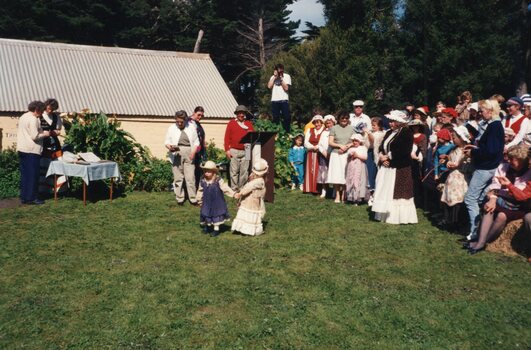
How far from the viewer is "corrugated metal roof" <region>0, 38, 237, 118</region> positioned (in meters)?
17.1

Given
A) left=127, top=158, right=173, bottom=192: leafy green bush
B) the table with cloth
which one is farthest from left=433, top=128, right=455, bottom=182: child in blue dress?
the table with cloth

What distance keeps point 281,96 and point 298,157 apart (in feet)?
5.84

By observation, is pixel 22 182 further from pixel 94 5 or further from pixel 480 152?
pixel 94 5

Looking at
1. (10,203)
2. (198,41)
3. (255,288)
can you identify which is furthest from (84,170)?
(198,41)

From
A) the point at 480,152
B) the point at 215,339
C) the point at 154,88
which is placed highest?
the point at 154,88

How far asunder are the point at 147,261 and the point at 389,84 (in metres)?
18.9

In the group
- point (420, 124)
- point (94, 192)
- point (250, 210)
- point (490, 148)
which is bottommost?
point (94, 192)

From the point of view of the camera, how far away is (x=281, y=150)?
13.1 metres

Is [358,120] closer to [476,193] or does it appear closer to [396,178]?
[396,178]

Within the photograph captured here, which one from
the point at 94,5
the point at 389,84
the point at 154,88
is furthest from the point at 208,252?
the point at 94,5

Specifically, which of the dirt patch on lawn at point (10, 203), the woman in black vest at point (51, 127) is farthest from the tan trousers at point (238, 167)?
the dirt patch on lawn at point (10, 203)

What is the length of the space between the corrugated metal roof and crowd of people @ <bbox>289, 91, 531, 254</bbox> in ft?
24.8

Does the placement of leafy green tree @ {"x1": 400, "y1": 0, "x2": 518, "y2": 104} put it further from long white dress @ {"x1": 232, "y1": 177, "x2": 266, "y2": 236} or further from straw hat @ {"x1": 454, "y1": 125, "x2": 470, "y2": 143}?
long white dress @ {"x1": 232, "y1": 177, "x2": 266, "y2": 236}

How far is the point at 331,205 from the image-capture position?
1080 centimetres
